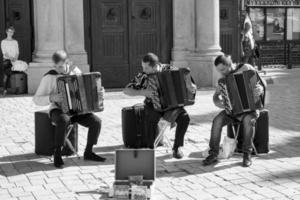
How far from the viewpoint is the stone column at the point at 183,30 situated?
1700 cm

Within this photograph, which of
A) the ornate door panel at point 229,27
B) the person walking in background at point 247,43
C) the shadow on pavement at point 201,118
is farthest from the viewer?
the person walking in background at point 247,43

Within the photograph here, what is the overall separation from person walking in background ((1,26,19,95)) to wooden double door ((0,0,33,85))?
0.78 m

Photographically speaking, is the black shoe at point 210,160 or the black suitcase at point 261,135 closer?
the black shoe at point 210,160

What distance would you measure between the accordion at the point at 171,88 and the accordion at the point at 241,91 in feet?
1.90

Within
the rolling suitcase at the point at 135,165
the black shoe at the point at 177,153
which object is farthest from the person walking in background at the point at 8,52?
the rolling suitcase at the point at 135,165

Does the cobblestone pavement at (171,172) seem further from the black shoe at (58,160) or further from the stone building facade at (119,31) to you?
Result: the stone building facade at (119,31)

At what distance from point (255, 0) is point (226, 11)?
268 centimetres

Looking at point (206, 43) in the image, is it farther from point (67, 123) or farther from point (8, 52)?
point (67, 123)

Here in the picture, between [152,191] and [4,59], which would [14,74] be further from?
[152,191]

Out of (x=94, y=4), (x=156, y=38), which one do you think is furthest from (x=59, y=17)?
(x=156, y=38)

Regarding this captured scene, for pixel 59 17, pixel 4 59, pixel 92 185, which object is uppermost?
pixel 59 17

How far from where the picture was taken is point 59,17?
15.6m

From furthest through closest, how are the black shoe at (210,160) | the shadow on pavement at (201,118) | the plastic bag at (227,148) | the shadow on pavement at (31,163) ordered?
the shadow on pavement at (201,118)
the plastic bag at (227,148)
the black shoe at (210,160)
the shadow on pavement at (31,163)

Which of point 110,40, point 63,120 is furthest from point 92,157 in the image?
point 110,40
